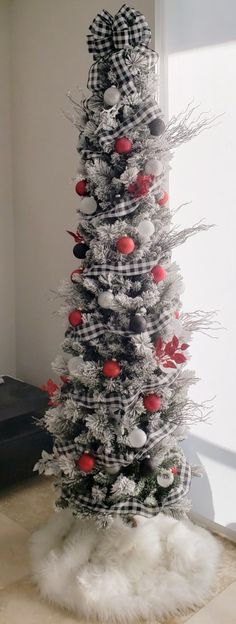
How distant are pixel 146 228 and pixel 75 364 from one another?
534 mm

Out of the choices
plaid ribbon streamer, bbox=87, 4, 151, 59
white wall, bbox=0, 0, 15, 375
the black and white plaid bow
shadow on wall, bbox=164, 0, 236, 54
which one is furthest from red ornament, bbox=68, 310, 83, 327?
white wall, bbox=0, 0, 15, 375

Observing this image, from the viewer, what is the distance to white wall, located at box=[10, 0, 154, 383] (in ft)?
10.5

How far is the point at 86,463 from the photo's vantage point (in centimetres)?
228

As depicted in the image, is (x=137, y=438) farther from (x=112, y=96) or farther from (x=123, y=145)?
(x=112, y=96)

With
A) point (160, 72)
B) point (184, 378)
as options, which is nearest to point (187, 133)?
point (160, 72)

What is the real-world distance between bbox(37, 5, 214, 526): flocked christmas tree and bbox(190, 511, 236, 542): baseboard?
42cm

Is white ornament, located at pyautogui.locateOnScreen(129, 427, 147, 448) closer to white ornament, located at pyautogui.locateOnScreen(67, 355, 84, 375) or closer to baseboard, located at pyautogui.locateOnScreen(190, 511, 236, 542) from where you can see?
white ornament, located at pyautogui.locateOnScreen(67, 355, 84, 375)

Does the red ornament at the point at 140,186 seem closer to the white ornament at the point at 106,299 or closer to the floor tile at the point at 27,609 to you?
the white ornament at the point at 106,299

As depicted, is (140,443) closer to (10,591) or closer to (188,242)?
(10,591)

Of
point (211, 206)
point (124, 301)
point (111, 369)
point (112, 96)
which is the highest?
point (112, 96)

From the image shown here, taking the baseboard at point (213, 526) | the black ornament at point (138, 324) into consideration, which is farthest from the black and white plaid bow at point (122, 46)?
the baseboard at point (213, 526)

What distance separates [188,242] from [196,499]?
110 centimetres

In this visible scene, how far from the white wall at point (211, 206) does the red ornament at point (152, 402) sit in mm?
456

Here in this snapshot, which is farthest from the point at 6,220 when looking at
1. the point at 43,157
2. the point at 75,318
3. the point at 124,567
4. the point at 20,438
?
the point at 124,567
